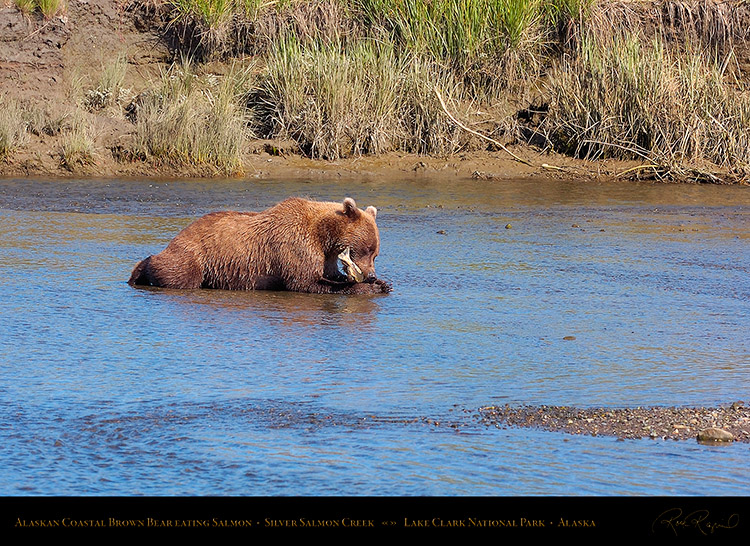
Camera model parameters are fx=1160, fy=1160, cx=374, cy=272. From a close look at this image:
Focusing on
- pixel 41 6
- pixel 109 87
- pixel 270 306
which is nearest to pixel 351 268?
pixel 270 306

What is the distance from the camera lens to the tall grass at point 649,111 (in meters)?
17.4

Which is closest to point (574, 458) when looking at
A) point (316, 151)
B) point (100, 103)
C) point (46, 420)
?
point (46, 420)

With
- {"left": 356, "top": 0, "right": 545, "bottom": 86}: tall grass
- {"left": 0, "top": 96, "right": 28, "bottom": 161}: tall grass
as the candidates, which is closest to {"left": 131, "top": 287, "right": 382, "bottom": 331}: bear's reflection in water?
{"left": 0, "top": 96, "right": 28, "bottom": 161}: tall grass

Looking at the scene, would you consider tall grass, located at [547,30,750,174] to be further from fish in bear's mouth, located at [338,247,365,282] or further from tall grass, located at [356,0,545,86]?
fish in bear's mouth, located at [338,247,365,282]

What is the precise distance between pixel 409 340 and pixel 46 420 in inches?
104

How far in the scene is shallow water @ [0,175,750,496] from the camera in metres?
4.92

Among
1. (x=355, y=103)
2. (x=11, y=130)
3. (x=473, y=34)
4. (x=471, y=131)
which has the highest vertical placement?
(x=473, y=34)

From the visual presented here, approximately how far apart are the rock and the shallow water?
106 millimetres

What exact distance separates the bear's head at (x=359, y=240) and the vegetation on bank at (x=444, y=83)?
8324mm

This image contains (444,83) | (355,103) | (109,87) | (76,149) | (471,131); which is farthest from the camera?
(109,87)

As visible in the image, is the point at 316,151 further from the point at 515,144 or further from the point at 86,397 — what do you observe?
the point at 86,397

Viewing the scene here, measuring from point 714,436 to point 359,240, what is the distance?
4.33 metres

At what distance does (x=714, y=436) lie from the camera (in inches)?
211

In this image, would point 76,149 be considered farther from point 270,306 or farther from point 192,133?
point 270,306
